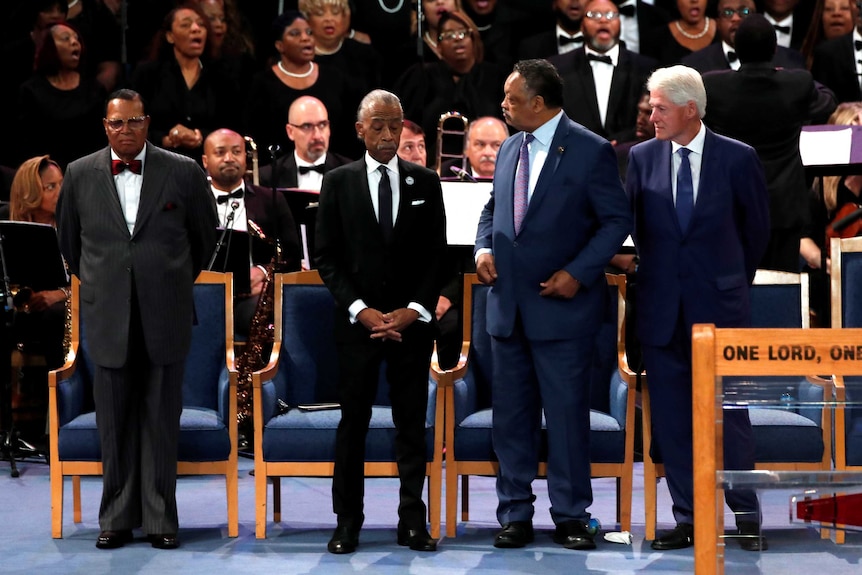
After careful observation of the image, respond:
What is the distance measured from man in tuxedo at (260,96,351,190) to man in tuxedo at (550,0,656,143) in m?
1.44

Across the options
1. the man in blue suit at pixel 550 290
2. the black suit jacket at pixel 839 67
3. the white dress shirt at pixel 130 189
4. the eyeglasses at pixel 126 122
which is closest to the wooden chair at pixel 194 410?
the white dress shirt at pixel 130 189

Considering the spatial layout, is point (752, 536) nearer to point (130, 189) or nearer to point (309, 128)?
point (130, 189)

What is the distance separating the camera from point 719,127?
6750 mm

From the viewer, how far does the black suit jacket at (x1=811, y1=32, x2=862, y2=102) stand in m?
8.88

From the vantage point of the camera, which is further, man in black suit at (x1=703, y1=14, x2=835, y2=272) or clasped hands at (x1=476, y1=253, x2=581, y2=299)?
man in black suit at (x1=703, y1=14, x2=835, y2=272)

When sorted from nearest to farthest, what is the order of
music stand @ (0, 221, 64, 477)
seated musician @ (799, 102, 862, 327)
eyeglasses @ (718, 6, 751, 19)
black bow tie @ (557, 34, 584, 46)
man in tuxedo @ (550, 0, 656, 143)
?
music stand @ (0, 221, 64, 477) < seated musician @ (799, 102, 862, 327) < man in tuxedo @ (550, 0, 656, 143) < eyeglasses @ (718, 6, 751, 19) < black bow tie @ (557, 34, 584, 46)

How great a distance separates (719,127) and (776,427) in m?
2.09

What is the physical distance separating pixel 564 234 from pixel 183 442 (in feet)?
5.53

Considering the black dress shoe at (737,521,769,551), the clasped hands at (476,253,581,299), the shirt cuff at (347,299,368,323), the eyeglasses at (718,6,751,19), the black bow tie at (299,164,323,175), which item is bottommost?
the black dress shoe at (737,521,769,551)

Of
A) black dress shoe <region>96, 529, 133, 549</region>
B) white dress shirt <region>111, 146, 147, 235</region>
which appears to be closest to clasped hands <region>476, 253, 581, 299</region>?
white dress shirt <region>111, 146, 147, 235</region>

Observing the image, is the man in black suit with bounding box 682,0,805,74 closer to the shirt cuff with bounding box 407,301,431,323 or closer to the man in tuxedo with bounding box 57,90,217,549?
the shirt cuff with bounding box 407,301,431,323

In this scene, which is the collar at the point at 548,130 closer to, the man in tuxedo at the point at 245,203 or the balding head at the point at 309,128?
the man in tuxedo at the point at 245,203

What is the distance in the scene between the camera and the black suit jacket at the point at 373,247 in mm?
5137

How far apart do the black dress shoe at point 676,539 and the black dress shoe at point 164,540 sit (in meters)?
1.78
